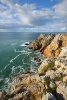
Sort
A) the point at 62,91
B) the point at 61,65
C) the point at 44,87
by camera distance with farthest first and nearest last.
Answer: the point at 61,65 < the point at 44,87 < the point at 62,91

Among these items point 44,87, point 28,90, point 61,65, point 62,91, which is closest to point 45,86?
point 44,87

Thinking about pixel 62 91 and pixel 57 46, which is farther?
pixel 57 46

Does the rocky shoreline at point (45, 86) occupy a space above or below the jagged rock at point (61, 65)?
below

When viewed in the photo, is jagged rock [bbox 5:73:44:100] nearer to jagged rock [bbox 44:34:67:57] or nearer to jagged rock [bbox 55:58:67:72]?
jagged rock [bbox 55:58:67:72]

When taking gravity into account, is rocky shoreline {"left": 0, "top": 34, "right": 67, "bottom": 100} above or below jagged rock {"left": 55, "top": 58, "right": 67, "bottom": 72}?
below

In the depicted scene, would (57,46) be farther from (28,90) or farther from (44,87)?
(28,90)

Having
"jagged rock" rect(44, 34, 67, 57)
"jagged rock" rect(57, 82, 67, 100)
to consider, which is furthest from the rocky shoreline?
"jagged rock" rect(44, 34, 67, 57)

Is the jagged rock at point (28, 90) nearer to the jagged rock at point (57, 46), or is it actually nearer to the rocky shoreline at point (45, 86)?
the rocky shoreline at point (45, 86)

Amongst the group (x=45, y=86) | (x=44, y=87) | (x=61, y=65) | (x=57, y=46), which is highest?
(x=61, y=65)

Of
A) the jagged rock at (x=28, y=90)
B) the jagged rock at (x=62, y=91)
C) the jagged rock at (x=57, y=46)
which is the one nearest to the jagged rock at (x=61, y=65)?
the jagged rock at (x=28, y=90)
